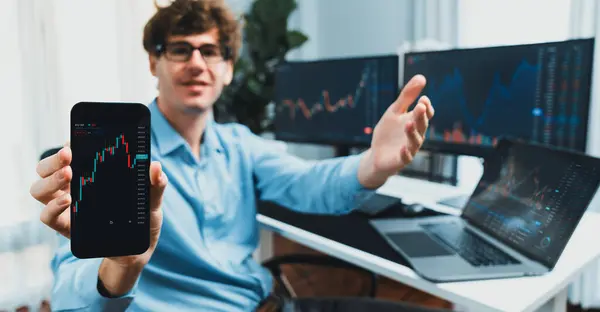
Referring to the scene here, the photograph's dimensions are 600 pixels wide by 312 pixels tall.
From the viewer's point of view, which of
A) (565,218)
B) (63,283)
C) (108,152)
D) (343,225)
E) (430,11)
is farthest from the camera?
(430,11)

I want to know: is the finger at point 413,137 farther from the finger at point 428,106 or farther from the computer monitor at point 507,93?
the computer monitor at point 507,93

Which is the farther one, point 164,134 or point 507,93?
point 507,93

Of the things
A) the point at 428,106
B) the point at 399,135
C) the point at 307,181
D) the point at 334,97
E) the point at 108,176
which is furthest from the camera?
the point at 334,97

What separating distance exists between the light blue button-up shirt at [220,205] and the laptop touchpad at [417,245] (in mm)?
140

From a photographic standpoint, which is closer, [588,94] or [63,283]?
[63,283]

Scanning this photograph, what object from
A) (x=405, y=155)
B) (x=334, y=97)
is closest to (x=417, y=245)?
(x=405, y=155)

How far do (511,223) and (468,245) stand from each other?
100 millimetres

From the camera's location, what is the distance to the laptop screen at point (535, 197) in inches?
32.7

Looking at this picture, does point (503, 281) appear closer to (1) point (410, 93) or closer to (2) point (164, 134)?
(1) point (410, 93)

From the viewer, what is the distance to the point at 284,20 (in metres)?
2.11

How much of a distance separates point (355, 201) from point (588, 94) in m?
0.59

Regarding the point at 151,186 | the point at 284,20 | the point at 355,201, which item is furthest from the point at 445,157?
the point at 151,186

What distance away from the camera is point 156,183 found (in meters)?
0.44

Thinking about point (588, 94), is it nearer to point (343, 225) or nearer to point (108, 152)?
point (343, 225)
